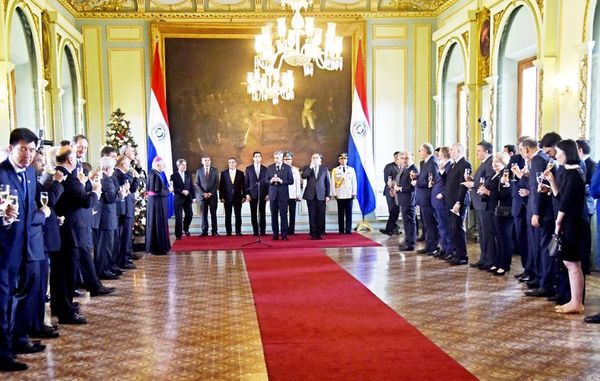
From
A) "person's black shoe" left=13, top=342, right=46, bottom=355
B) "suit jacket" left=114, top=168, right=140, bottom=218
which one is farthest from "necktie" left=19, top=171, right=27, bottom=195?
"suit jacket" left=114, top=168, right=140, bottom=218

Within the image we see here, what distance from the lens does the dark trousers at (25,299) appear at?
4.80 meters

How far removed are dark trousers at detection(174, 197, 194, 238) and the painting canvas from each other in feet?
4.23

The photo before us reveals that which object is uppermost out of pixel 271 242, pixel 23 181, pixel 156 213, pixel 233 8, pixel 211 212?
pixel 233 8

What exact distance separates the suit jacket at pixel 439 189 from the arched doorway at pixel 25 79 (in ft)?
23.7

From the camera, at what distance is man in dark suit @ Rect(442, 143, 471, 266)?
28.5 ft

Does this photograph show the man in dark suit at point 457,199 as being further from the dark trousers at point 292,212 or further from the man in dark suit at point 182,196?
the man in dark suit at point 182,196

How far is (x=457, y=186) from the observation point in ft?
28.8

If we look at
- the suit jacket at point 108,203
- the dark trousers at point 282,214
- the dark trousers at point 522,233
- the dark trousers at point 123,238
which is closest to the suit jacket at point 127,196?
the dark trousers at point 123,238

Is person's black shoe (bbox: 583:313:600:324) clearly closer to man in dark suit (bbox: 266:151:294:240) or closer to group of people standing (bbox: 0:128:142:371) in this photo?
group of people standing (bbox: 0:128:142:371)

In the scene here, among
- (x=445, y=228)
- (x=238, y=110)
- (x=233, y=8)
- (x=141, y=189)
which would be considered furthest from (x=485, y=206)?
(x=233, y=8)

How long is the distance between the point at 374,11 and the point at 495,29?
4.20 meters

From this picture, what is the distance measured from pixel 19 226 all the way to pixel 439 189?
255 inches

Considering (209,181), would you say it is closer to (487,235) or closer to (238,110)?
(238,110)

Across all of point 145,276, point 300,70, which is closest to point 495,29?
point 300,70
